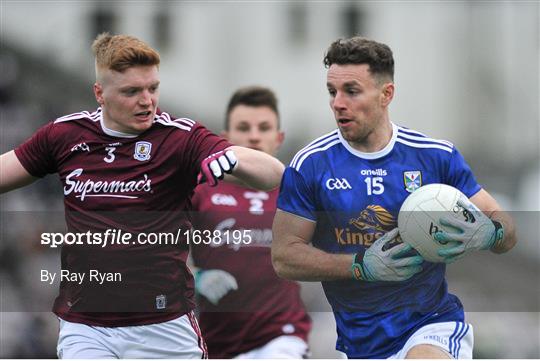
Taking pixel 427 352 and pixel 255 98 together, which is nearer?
pixel 427 352

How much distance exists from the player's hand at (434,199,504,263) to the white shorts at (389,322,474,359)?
0.43m

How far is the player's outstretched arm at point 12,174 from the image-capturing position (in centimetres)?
662

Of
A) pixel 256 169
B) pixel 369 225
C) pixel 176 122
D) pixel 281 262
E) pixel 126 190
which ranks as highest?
pixel 176 122

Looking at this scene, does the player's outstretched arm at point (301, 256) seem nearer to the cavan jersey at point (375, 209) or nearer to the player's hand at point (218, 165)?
the cavan jersey at point (375, 209)

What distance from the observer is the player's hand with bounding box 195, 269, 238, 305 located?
8.37 m

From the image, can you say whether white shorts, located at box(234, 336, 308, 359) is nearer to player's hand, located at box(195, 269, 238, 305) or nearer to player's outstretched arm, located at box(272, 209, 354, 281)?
player's hand, located at box(195, 269, 238, 305)

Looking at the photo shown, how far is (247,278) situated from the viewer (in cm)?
844

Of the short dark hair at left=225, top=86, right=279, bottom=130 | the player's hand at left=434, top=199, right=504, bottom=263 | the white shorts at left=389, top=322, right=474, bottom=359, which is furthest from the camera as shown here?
the short dark hair at left=225, top=86, right=279, bottom=130

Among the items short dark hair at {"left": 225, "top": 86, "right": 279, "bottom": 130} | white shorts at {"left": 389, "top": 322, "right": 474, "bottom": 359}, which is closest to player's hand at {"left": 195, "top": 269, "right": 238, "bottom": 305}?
short dark hair at {"left": 225, "top": 86, "right": 279, "bottom": 130}

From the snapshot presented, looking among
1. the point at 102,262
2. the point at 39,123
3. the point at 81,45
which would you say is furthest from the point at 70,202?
the point at 81,45

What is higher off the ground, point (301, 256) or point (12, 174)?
point (12, 174)

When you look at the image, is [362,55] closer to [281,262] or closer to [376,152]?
[376,152]

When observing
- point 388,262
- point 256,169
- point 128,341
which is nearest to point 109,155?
point 256,169

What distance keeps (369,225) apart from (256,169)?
687 mm
